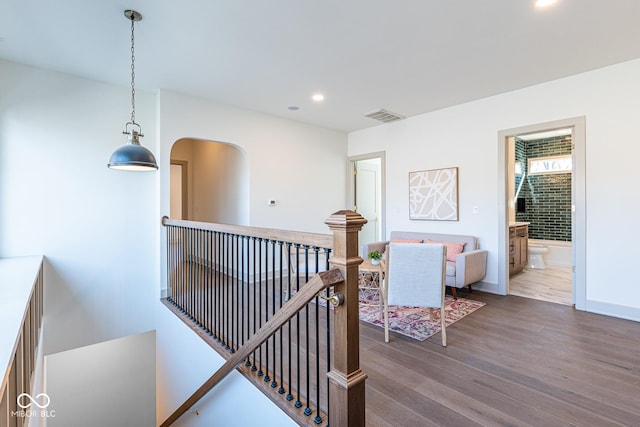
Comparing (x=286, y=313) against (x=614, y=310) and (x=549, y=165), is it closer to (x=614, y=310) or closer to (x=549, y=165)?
(x=614, y=310)

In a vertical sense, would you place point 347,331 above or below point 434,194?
below

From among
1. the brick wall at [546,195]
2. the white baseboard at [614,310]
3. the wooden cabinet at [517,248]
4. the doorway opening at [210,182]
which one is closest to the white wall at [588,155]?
the white baseboard at [614,310]

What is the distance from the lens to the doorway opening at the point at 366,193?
20.1 feet

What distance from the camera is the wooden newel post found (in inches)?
51.9

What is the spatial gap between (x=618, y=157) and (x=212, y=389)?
4663mm

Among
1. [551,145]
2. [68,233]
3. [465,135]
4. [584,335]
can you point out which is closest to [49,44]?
[68,233]

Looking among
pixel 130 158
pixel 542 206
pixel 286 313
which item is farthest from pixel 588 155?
pixel 130 158

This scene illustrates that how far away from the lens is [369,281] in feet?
12.5

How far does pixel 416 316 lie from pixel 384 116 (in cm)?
317

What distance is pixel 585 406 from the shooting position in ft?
5.96

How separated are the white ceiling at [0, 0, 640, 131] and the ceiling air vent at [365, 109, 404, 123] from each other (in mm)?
705

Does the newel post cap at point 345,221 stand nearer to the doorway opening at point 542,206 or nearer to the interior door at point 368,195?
the doorway opening at point 542,206

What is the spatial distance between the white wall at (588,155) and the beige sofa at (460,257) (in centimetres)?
15

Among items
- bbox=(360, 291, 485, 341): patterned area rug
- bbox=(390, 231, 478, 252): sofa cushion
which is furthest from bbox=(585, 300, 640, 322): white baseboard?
bbox=(390, 231, 478, 252): sofa cushion
